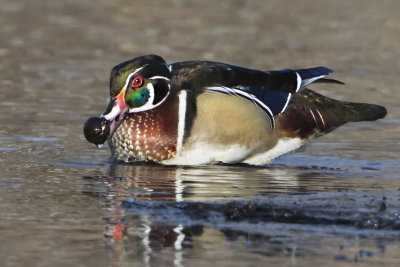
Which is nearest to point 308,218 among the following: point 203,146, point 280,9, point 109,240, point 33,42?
point 109,240

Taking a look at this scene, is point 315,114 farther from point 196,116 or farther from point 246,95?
point 196,116

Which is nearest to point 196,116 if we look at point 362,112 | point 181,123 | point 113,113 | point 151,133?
point 181,123

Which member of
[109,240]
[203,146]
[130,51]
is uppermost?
[130,51]

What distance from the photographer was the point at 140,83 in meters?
7.52

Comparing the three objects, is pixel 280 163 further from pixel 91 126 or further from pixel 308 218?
pixel 308 218

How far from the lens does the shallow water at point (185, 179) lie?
16.8 feet

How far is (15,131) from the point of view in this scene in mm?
8906

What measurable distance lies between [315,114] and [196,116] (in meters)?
1.15

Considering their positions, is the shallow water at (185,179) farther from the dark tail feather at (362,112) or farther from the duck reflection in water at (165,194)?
the dark tail feather at (362,112)

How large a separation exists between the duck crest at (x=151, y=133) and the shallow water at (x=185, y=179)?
130mm

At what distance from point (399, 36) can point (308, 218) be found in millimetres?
10036

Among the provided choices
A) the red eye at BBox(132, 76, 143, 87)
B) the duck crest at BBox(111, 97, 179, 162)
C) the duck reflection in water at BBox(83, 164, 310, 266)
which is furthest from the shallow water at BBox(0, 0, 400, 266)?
the red eye at BBox(132, 76, 143, 87)

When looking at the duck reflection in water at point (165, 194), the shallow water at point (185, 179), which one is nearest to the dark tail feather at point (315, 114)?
the shallow water at point (185, 179)

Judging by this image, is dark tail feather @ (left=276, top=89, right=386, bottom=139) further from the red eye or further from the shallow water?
the red eye
